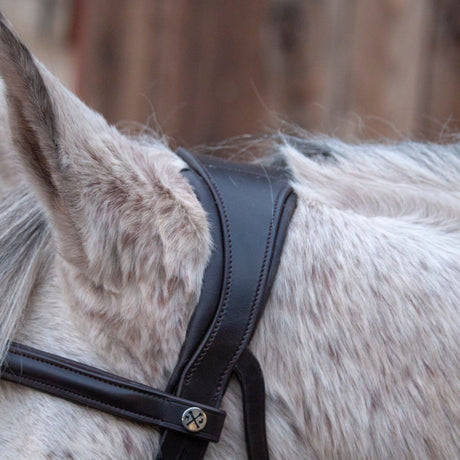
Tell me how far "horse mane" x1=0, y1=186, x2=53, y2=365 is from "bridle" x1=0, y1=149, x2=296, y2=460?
0.05m

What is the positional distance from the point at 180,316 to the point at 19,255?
0.86 feet

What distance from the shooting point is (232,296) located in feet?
2.50

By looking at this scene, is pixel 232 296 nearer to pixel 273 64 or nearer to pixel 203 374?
pixel 203 374

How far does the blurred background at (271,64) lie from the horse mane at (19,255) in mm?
1451

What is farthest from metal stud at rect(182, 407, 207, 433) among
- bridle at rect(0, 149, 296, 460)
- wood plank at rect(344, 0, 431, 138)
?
wood plank at rect(344, 0, 431, 138)

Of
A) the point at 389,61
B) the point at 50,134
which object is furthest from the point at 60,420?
the point at 389,61

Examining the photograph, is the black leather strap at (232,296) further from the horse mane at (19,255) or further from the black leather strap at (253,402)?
the horse mane at (19,255)

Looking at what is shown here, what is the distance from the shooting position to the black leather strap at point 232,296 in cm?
75

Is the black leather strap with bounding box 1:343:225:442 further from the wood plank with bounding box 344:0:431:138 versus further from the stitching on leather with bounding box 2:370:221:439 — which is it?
the wood plank with bounding box 344:0:431:138

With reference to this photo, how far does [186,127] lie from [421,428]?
81.2 inches

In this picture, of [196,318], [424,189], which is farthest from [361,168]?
[196,318]

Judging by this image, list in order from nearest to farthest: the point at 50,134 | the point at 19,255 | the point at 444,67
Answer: the point at 50,134 → the point at 19,255 → the point at 444,67

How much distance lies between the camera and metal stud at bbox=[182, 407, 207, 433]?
2.46ft

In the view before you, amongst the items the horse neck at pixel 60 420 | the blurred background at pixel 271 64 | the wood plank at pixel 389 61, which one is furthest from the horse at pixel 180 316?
the wood plank at pixel 389 61
